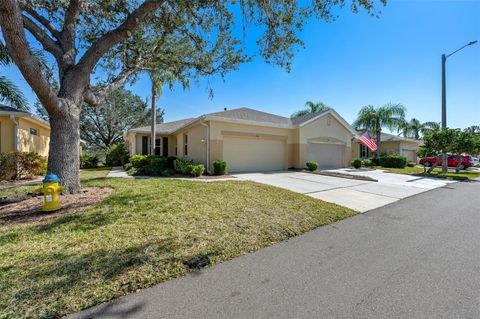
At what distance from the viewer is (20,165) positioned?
36.6ft

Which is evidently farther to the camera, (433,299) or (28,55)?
(28,55)

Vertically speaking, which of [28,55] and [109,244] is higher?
[28,55]

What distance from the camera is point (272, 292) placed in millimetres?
2633

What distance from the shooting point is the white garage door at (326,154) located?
18188 mm

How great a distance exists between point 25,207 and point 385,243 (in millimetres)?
8071

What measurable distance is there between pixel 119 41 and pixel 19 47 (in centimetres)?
279

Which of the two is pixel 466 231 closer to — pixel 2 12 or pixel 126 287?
pixel 126 287

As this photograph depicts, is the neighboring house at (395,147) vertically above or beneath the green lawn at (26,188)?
above

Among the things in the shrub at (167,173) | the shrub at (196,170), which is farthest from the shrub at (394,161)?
the shrub at (167,173)

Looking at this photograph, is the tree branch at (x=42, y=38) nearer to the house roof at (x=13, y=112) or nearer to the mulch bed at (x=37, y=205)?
the mulch bed at (x=37, y=205)

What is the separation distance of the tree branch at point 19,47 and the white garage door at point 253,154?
971cm

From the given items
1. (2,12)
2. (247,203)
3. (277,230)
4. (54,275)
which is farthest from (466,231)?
(2,12)

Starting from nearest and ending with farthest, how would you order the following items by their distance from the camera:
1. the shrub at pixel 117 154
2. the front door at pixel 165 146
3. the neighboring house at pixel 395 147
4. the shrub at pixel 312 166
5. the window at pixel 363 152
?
the shrub at pixel 312 166 → the front door at pixel 165 146 → the shrub at pixel 117 154 → the window at pixel 363 152 → the neighboring house at pixel 395 147

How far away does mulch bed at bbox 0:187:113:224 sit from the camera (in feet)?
16.2
